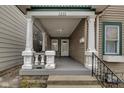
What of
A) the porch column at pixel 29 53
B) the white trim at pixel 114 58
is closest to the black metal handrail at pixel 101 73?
the white trim at pixel 114 58

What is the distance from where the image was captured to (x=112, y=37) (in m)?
6.66

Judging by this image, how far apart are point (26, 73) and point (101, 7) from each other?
11.3ft

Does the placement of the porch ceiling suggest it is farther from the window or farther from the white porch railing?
the white porch railing

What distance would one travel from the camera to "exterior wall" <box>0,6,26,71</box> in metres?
6.35

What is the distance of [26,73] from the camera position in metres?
5.20

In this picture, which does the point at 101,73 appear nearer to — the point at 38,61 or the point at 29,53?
the point at 38,61

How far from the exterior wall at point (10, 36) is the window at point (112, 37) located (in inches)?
167

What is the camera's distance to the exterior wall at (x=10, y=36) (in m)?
6.35

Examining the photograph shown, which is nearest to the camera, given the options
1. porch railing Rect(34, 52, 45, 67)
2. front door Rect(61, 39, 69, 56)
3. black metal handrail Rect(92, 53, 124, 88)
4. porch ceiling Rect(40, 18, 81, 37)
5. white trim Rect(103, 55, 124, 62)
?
black metal handrail Rect(92, 53, 124, 88)

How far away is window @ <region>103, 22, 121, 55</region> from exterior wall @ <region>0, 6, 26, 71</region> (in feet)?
13.9

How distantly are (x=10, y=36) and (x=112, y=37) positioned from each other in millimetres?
4661

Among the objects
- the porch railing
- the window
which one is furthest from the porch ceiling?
the porch railing

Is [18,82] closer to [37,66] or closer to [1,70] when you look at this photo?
[37,66]

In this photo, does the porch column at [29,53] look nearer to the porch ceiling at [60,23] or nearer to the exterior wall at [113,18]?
the porch ceiling at [60,23]
